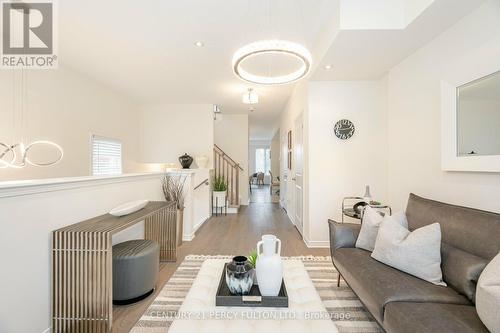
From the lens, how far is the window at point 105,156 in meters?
4.41

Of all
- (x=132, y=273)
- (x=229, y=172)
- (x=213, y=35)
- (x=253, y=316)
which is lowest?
(x=132, y=273)

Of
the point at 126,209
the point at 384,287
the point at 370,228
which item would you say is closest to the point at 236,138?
the point at 126,209

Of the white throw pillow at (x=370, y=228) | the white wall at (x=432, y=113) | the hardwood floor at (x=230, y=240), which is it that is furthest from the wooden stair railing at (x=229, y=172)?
the white throw pillow at (x=370, y=228)

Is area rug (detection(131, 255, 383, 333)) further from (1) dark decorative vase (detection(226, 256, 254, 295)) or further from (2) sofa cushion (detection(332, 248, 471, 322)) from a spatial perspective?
(1) dark decorative vase (detection(226, 256, 254, 295))

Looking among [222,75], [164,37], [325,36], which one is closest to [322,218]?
[325,36]

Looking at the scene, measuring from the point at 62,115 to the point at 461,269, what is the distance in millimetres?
5090

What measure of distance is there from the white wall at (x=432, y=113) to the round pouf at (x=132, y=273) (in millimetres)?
3014

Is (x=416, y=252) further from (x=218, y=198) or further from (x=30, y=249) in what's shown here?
(x=218, y=198)

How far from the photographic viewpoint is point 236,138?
281 inches

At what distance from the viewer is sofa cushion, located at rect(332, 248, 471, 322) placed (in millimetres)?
1478

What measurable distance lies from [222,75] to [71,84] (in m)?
2.48

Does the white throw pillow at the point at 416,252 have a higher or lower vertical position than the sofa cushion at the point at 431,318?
higher

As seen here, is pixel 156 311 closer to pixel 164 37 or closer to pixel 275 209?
pixel 164 37

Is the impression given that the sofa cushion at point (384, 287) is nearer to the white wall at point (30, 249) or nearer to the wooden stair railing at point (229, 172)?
the white wall at point (30, 249)
